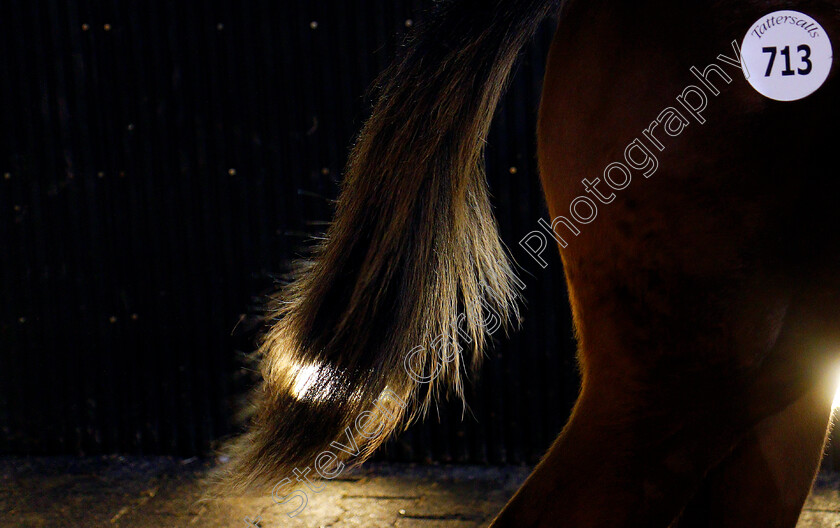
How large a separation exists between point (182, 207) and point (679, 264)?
2797mm

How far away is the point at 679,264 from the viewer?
1.01m

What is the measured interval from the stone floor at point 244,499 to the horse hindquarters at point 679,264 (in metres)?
Result: 1.66

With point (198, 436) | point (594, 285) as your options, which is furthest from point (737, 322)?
point (198, 436)

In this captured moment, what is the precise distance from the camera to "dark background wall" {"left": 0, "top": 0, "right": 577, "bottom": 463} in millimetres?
3125

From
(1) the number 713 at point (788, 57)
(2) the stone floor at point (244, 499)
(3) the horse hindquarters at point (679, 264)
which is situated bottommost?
(2) the stone floor at point (244, 499)

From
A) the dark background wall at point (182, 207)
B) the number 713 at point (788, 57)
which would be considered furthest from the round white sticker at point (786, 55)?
the dark background wall at point (182, 207)

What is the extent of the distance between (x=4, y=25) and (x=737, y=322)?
3.70 metres

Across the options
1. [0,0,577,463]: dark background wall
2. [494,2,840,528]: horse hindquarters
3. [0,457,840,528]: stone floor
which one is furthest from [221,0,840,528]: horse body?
[0,0,577,463]: dark background wall

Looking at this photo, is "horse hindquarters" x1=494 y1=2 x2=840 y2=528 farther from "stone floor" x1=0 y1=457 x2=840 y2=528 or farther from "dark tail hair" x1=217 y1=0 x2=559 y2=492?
"stone floor" x1=0 y1=457 x2=840 y2=528

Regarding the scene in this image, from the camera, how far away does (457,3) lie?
1.34 meters

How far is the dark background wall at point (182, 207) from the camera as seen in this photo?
3.12 m

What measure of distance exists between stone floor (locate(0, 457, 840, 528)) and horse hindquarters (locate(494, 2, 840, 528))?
1.66 m

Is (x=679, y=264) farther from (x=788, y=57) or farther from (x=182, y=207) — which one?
(x=182, y=207)

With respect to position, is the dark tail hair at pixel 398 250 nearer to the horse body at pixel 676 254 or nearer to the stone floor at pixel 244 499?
the horse body at pixel 676 254
